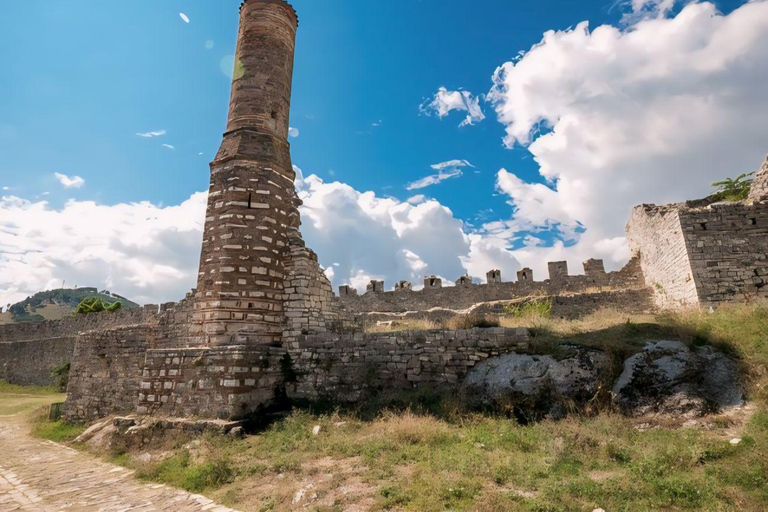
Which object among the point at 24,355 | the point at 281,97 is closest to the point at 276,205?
the point at 281,97

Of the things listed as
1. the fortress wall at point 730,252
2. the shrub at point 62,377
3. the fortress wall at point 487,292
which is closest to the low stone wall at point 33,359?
the shrub at point 62,377

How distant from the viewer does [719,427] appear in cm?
625

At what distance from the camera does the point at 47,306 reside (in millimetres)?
95188

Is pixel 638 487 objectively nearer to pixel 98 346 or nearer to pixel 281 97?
pixel 281 97

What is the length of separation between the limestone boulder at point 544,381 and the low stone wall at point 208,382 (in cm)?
485

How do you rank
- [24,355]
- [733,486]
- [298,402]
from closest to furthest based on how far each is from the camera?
1. [733,486]
2. [298,402]
3. [24,355]

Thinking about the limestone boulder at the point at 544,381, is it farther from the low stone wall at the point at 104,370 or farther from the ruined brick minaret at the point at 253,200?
the low stone wall at the point at 104,370

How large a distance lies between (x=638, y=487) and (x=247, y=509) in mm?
4899

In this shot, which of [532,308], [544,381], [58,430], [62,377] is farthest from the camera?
[62,377]

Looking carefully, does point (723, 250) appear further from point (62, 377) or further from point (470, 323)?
point (62, 377)

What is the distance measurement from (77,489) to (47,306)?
116061mm

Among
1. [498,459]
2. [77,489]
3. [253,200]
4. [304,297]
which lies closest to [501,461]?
[498,459]

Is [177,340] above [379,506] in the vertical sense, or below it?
above

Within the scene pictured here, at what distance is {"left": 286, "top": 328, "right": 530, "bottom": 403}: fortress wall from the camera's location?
30.2 feet
